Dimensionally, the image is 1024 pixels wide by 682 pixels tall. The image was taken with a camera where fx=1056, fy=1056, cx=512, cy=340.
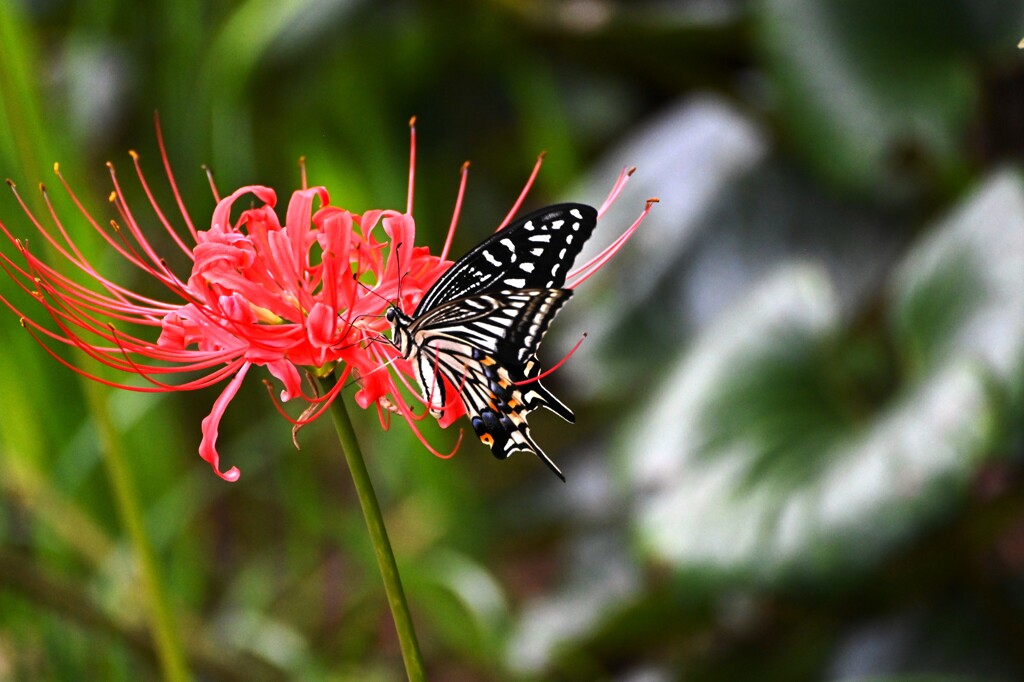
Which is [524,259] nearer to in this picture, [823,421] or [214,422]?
[214,422]

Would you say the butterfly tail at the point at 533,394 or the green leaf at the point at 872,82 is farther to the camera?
the green leaf at the point at 872,82

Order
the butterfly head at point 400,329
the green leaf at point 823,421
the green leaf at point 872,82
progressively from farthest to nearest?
the green leaf at point 872,82, the green leaf at point 823,421, the butterfly head at point 400,329

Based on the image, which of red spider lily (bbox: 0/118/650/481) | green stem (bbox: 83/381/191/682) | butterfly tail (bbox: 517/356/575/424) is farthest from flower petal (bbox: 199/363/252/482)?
green stem (bbox: 83/381/191/682)

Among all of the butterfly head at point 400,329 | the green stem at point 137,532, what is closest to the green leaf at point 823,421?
the green stem at point 137,532

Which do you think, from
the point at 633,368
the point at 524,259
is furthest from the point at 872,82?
the point at 524,259

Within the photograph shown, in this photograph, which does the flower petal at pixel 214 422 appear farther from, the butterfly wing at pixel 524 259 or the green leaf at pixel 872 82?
the green leaf at pixel 872 82

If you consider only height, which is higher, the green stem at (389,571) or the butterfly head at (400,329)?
the butterfly head at (400,329)
